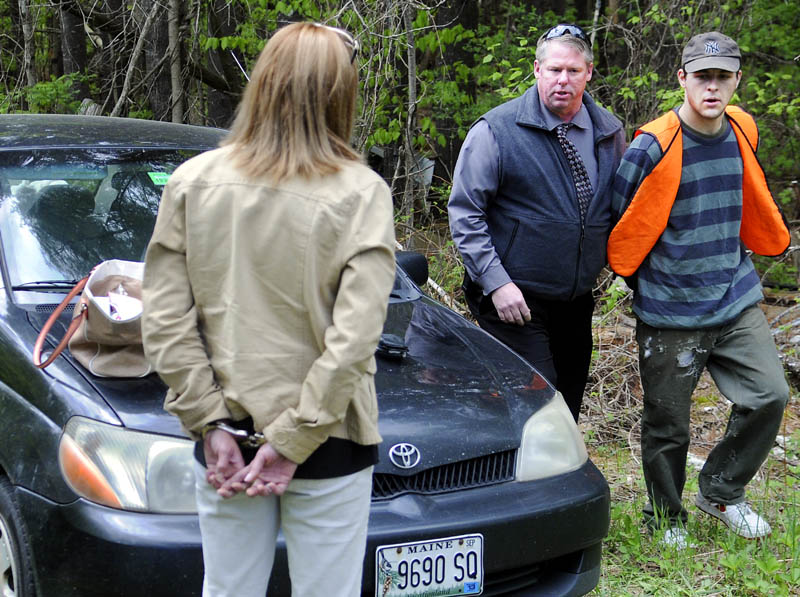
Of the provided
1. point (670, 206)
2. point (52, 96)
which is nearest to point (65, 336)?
point (670, 206)

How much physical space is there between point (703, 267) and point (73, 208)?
2356mm

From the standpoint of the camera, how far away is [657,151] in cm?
357

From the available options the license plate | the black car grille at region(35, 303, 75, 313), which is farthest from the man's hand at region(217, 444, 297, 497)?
the black car grille at region(35, 303, 75, 313)

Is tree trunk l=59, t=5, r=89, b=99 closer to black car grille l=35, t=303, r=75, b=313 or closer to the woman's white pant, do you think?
black car grille l=35, t=303, r=75, b=313

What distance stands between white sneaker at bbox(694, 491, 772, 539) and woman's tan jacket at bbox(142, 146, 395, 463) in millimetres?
2340

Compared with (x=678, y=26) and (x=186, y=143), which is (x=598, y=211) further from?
(x=678, y=26)

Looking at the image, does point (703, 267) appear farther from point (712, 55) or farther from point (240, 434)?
point (240, 434)

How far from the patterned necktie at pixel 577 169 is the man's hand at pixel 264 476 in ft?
7.14

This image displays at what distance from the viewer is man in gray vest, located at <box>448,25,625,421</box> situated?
3.75 metres

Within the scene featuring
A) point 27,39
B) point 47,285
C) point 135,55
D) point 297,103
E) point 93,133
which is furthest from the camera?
point 27,39

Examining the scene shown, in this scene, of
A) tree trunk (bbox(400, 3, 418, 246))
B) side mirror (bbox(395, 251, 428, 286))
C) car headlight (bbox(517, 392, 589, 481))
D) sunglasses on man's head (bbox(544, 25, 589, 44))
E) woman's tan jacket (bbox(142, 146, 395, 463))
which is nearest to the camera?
woman's tan jacket (bbox(142, 146, 395, 463))

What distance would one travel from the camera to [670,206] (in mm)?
3588

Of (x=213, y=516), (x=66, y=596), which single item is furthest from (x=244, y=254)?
(x=66, y=596)

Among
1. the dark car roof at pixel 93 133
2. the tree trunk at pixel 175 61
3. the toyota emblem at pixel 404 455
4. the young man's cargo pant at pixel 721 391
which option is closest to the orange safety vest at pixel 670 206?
the young man's cargo pant at pixel 721 391
